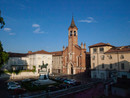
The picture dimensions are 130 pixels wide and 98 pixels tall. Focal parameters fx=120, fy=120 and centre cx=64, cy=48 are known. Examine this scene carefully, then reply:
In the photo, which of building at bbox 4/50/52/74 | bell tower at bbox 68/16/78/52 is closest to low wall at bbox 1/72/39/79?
building at bbox 4/50/52/74

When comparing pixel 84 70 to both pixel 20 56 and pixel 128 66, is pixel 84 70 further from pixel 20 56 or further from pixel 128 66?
pixel 20 56

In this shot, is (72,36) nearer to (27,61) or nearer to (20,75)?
(27,61)

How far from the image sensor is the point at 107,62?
40.6 metres

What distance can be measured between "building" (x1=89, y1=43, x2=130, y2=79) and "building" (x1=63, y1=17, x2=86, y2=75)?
24.7 feet

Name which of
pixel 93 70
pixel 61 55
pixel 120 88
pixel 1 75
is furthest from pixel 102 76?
pixel 1 75

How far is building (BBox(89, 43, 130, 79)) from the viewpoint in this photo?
119 feet

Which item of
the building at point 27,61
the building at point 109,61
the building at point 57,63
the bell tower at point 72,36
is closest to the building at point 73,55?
the bell tower at point 72,36

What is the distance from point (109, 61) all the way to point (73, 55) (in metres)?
19.4

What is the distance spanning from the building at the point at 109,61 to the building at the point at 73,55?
754cm

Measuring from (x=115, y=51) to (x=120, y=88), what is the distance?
2250cm

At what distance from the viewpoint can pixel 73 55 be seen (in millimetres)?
56125

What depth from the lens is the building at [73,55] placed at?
5206cm

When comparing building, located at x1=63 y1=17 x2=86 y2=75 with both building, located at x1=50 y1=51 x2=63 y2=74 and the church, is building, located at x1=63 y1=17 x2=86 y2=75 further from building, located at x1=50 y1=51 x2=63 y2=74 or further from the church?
building, located at x1=50 y1=51 x2=63 y2=74

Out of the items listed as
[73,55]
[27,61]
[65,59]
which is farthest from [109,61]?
[27,61]
